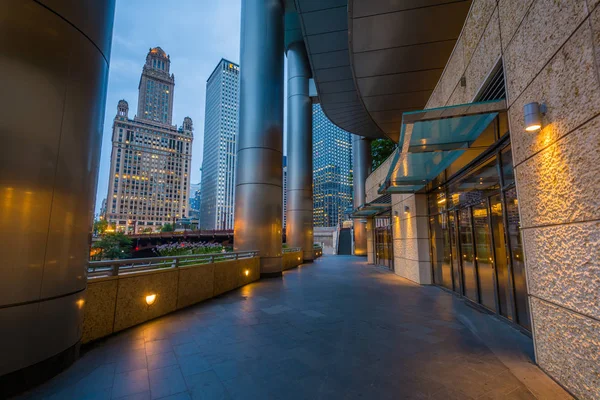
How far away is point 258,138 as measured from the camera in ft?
41.4

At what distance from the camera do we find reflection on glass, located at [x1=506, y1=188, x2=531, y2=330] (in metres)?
5.07

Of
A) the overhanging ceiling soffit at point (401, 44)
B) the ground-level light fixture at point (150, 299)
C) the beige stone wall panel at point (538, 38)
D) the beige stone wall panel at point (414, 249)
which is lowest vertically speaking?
the ground-level light fixture at point (150, 299)

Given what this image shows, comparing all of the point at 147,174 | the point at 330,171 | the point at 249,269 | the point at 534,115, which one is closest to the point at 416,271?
the point at 249,269

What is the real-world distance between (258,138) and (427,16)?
25.6ft

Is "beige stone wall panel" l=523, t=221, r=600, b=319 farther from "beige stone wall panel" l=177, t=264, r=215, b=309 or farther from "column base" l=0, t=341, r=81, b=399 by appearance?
"beige stone wall panel" l=177, t=264, r=215, b=309

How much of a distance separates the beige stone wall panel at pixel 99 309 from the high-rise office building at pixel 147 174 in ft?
356

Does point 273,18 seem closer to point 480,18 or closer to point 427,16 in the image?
point 427,16

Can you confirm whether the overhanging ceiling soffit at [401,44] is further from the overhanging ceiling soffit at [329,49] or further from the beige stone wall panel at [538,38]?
the beige stone wall panel at [538,38]

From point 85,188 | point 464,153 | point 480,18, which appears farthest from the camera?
point 464,153

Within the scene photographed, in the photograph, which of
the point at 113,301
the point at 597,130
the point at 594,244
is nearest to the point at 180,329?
the point at 113,301

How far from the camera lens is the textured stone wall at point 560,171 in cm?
256

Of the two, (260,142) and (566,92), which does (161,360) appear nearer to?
(566,92)

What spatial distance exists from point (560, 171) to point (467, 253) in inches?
209

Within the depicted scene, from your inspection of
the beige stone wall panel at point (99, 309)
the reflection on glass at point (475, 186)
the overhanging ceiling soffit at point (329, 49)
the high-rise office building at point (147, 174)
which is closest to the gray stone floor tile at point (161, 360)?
the beige stone wall panel at point (99, 309)
